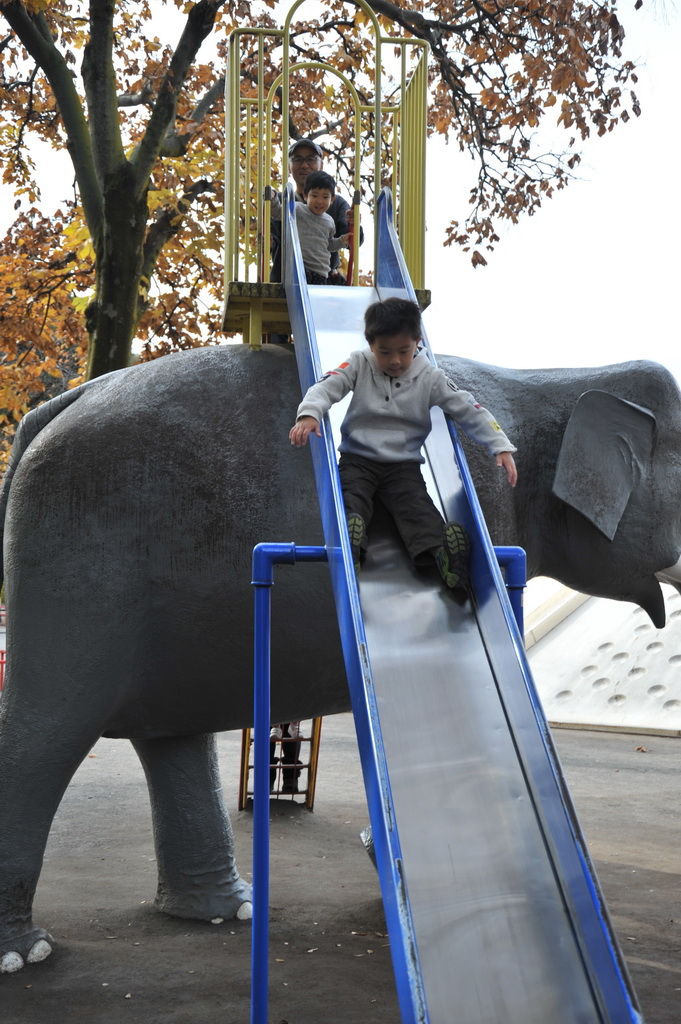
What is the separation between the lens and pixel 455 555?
383cm

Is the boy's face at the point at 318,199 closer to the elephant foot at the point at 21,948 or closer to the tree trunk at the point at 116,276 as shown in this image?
the tree trunk at the point at 116,276

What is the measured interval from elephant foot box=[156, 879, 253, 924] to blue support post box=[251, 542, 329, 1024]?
2.05m

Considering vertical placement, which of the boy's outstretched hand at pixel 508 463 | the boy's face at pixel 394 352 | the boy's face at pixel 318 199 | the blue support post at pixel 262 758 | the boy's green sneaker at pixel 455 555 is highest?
the boy's face at pixel 318 199

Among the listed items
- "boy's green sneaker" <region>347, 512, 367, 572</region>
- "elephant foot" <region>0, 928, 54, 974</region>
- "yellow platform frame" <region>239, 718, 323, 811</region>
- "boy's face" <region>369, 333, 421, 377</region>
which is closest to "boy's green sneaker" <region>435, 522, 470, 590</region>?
"boy's green sneaker" <region>347, 512, 367, 572</region>

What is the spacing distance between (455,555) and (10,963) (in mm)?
2530

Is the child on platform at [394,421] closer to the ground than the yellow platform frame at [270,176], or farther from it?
closer to the ground

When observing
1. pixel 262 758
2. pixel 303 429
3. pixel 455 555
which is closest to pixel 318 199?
pixel 303 429

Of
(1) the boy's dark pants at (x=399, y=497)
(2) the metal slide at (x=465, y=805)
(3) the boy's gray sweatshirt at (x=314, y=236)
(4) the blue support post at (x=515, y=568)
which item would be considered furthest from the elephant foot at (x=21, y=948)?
(3) the boy's gray sweatshirt at (x=314, y=236)

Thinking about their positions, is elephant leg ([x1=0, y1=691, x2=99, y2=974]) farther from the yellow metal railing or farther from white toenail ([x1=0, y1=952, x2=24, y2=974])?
the yellow metal railing

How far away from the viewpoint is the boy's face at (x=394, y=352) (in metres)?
4.22

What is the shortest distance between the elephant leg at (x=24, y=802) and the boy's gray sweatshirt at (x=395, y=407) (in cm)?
169

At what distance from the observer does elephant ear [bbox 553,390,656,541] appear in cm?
512

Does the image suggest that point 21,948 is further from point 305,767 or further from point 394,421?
point 305,767

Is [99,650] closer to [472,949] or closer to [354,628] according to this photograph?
[354,628]
